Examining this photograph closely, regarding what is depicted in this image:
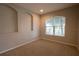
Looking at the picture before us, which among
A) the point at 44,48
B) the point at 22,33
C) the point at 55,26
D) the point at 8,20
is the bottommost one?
the point at 44,48

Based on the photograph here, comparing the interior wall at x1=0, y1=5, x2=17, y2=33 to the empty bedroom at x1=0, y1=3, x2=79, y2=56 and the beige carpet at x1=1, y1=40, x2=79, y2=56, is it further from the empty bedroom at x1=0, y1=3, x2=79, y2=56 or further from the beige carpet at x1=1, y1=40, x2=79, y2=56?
the beige carpet at x1=1, y1=40, x2=79, y2=56

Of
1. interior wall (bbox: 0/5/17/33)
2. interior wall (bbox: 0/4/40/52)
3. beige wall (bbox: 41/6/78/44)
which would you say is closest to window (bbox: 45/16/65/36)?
beige wall (bbox: 41/6/78/44)

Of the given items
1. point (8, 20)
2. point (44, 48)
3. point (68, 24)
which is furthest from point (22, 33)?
point (68, 24)

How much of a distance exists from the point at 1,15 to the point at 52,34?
1796 mm

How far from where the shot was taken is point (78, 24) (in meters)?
2.76

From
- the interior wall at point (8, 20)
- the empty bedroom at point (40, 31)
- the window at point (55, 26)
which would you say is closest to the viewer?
the interior wall at point (8, 20)

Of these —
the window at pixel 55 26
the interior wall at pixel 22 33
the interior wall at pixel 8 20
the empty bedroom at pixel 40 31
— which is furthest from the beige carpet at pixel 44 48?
the interior wall at pixel 8 20

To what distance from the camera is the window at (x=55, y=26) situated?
263 cm

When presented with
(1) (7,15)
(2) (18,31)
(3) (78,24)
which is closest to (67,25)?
(3) (78,24)

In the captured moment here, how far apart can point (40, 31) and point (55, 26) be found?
0.57 metres

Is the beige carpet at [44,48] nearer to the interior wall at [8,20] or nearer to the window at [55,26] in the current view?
the window at [55,26]

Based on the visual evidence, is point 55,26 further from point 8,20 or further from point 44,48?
point 8,20

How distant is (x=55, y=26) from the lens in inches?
105

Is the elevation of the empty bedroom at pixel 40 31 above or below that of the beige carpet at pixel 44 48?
above
